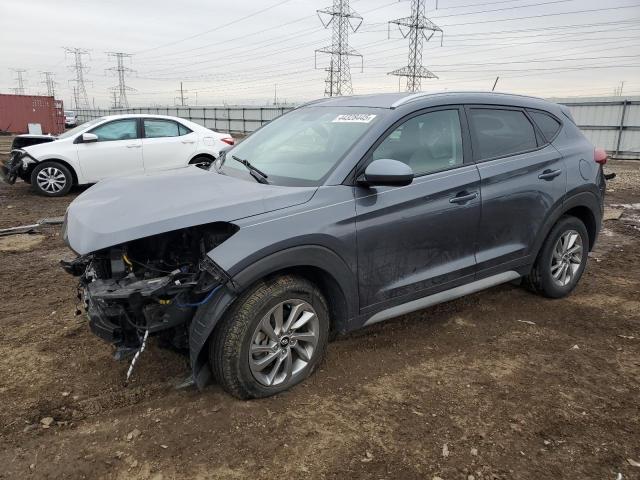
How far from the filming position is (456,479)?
7.91ft

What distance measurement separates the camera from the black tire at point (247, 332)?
2.75 m

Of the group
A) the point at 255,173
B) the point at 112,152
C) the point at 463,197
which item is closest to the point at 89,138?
the point at 112,152

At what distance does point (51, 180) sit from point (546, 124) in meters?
8.65

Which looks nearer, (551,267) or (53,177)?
(551,267)

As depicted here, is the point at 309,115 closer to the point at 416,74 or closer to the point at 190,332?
the point at 190,332

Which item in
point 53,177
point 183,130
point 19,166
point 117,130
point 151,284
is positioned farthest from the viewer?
point 183,130

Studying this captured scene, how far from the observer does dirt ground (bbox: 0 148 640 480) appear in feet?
8.20

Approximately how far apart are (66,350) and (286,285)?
1805 mm

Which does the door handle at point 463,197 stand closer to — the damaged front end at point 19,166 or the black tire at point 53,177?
the black tire at point 53,177

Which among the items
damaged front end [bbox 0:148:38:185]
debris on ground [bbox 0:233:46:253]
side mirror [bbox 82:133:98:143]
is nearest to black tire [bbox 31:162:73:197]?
damaged front end [bbox 0:148:38:185]

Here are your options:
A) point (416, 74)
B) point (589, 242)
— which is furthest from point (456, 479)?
point (416, 74)

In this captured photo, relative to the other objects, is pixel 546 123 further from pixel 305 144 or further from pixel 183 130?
pixel 183 130

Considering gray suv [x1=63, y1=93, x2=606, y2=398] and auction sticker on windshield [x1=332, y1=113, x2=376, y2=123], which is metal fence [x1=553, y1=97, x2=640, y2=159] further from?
auction sticker on windshield [x1=332, y1=113, x2=376, y2=123]

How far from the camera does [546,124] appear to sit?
441 centimetres
